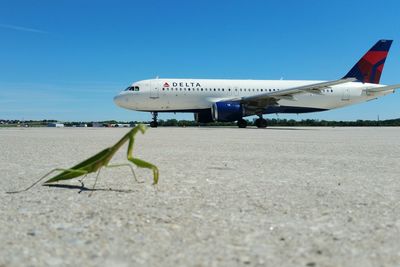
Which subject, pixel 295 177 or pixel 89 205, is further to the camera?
pixel 295 177

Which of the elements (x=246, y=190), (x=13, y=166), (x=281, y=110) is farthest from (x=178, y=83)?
(x=246, y=190)

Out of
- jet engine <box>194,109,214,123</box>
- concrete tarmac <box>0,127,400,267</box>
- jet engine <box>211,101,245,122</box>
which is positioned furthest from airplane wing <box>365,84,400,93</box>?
concrete tarmac <box>0,127,400,267</box>

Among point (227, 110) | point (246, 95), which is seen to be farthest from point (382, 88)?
point (227, 110)

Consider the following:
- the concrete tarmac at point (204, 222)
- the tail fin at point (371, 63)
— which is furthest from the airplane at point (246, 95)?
the concrete tarmac at point (204, 222)

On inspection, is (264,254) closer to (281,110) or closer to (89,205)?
(89,205)

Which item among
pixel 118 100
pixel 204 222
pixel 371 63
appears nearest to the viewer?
pixel 204 222

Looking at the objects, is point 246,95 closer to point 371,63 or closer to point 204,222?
point 371,63

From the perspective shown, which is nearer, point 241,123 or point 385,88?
point 241,123

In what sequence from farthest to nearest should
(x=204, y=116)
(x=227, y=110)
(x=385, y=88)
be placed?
1. (x=385, y=88)
2. (x=204, y=116)
3. (x=227, y=110)
